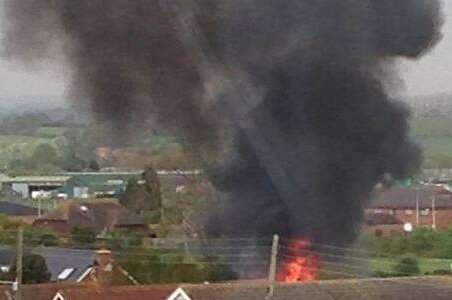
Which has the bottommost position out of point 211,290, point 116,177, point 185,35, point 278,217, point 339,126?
point 211,290

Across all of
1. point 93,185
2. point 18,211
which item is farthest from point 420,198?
point 93,185

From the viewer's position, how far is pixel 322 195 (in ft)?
76.3

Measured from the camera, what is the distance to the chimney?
954 inches

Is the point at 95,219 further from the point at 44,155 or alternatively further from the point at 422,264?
the point at 44,155

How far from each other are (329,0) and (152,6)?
3527 millimetres

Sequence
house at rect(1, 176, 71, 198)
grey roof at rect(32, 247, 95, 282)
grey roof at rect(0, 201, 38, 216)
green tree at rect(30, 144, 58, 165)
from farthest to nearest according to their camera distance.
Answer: house at rect(1, 176, 71, 198)
green tree at rect(30, 144, 58, 165)
grey roof at rect(0, 201, 38, 216)
grey roof at rect(32, 247, 95, 282)

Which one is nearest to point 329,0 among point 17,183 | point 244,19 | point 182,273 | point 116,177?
point 244,19

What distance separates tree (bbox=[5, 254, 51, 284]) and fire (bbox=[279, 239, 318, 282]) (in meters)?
6.30

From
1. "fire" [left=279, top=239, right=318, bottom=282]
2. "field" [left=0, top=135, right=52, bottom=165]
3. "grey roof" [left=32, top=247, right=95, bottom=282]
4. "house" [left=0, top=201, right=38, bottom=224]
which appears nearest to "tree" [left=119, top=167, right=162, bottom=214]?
"house" [left=0, top=201, right=38, bottom=224]

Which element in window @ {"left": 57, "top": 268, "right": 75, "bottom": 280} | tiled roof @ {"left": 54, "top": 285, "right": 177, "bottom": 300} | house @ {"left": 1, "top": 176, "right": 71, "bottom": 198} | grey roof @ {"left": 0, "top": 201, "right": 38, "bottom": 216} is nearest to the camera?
tiled roof @ {"left": 54, "top": 285, "right": 177, "bottom": 300}

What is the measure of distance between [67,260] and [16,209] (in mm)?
22654

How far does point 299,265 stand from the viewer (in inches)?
830

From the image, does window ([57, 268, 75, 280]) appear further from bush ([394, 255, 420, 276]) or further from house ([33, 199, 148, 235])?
house ([33, 199, 148, 235])

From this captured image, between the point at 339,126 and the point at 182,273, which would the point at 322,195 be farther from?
the point at 182,273
